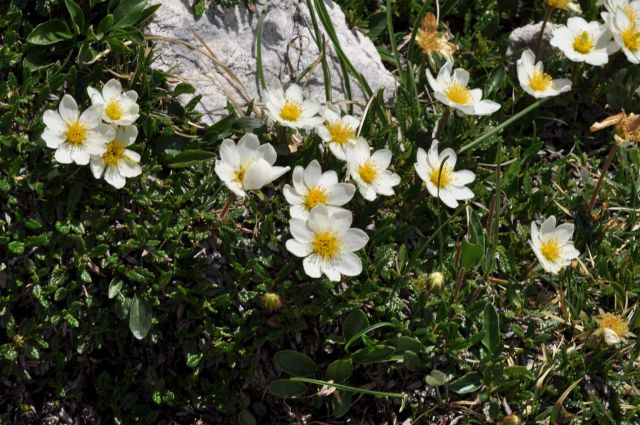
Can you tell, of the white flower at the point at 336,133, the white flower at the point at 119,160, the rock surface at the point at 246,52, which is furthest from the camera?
the rock surface at the point at 246,52

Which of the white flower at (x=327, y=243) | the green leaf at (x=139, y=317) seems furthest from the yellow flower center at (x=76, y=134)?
the white flower at (x=327, y=243)

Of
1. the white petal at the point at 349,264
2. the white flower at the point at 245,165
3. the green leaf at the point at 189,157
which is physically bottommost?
the white petal at the point at 349,264

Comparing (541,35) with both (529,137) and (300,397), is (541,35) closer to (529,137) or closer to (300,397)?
(529,137)

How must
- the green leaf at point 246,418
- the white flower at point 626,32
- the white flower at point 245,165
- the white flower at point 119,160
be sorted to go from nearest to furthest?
the white flower at point 245,165
the white flower at point 119,160
the green leaf at point 246,418
the white flower at point 626,32

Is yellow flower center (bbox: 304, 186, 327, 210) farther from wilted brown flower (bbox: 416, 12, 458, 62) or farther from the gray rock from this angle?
the gray rock

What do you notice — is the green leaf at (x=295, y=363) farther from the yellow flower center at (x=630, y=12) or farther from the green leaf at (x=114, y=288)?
the yellow flower center at (x=630, y=12)

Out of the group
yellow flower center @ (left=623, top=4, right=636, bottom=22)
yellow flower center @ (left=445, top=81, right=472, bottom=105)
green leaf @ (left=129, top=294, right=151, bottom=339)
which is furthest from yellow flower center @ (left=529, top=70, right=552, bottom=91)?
green leaf @ (left=129, top=294, right=151, bottom=339)

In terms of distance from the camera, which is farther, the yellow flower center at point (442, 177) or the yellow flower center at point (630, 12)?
the yellow flower center at point (630, 12)
